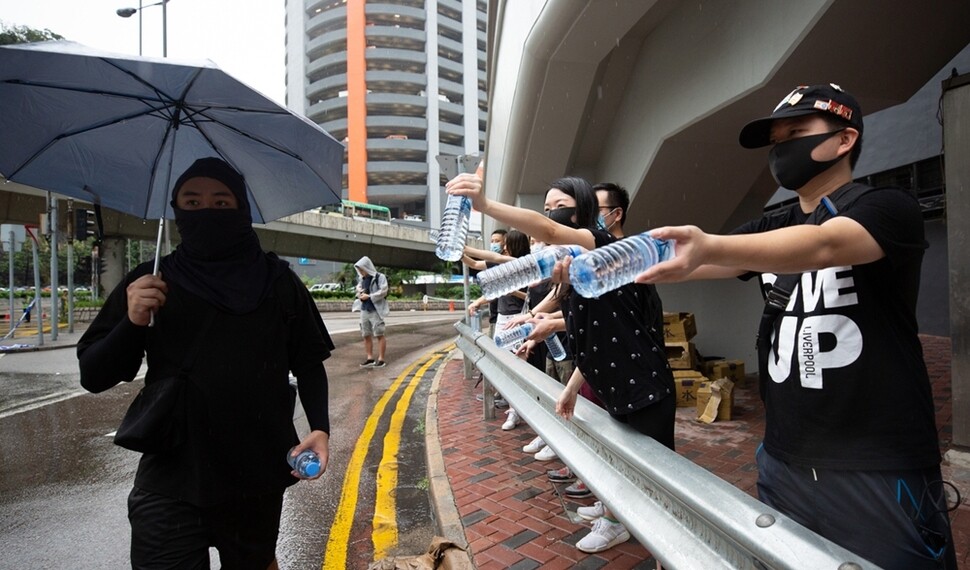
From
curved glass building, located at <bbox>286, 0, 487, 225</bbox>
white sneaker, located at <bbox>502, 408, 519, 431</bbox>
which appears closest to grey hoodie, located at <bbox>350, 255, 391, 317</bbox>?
white sneaker, located at <bbox>502, 408, 519, 431</bbox>

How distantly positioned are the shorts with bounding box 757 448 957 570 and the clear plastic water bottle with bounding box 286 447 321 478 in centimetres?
167

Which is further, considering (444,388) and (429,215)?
(429,215)

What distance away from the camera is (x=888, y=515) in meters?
1.45

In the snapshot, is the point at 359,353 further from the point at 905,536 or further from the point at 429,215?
the point at 429,215

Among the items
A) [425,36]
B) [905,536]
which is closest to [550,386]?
[905,536]

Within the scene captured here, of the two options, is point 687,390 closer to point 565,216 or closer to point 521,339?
point 521,339

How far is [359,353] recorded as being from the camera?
1221cm

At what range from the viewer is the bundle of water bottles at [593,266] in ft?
4.29

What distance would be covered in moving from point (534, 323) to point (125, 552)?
2.87 metres

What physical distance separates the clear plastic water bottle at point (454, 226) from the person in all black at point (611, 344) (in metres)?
0.17

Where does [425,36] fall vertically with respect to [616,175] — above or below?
above

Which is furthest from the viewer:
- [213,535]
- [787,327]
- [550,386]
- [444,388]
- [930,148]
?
[930,148]

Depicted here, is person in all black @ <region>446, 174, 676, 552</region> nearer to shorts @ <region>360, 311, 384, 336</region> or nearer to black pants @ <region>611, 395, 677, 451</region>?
black pants @ <region>611, 395, 677, 451</region>

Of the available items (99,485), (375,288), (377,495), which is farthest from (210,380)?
(375,288)
